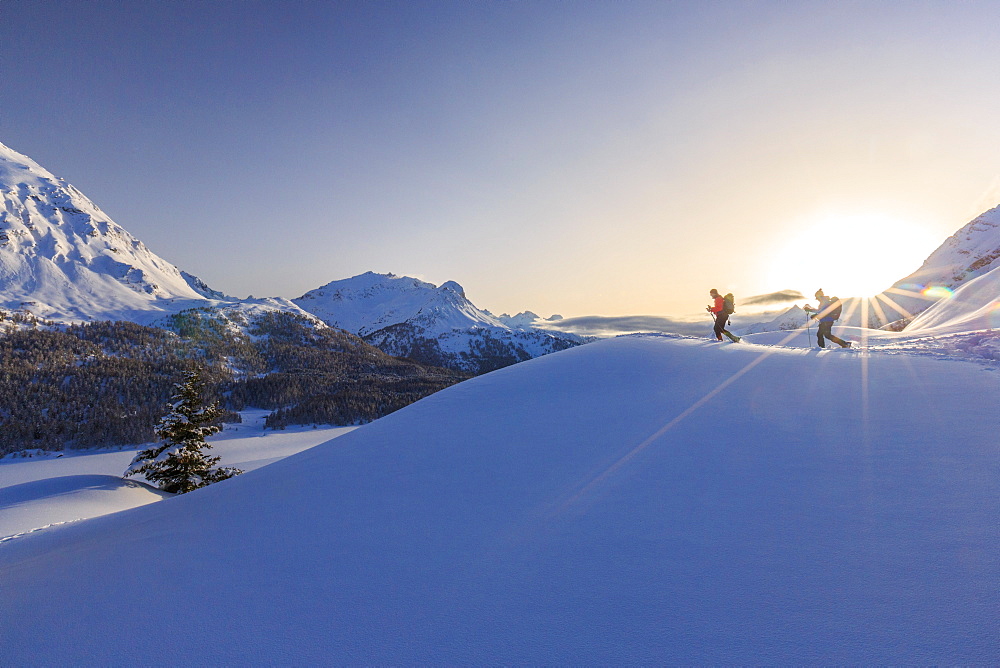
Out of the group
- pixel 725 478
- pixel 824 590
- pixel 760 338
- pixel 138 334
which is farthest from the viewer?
pixel 138 334

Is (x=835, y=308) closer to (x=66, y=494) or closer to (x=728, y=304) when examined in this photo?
(x=728, y=304)

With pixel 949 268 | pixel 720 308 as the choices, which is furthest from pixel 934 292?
pixel 720 308

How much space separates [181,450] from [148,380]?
106375 mm

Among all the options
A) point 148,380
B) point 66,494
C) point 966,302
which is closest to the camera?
point 66,494

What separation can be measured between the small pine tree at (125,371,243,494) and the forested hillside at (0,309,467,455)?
5650cm

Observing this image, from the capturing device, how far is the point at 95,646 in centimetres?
361

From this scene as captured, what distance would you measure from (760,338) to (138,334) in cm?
16874

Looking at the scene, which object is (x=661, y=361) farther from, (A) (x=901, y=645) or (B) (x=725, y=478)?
(A) (x=901, y=645)

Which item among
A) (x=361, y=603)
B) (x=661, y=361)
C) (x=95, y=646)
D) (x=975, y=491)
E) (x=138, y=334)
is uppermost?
(x=138, y=334)

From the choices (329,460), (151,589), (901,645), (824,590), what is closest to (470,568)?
(824,590)

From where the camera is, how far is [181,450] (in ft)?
71.9

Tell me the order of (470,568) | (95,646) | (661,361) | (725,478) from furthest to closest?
1. (661,361)
2. (725,478)
3. (470,568)
4. (95,646)

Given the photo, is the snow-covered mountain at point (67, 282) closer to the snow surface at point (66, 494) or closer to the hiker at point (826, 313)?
the snow surface at point (66, 494)

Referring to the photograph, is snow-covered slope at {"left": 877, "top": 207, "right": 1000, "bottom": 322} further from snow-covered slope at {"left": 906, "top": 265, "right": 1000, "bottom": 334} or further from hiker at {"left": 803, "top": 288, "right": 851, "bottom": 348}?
hiker at {"left": 803, "top": 288, "right": 851, "bottom": 348}
